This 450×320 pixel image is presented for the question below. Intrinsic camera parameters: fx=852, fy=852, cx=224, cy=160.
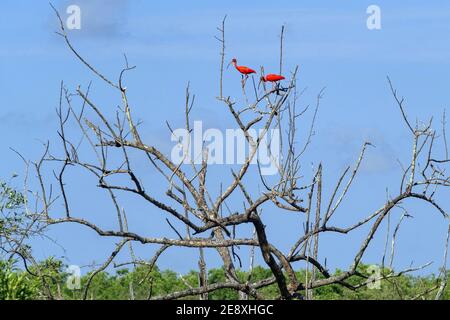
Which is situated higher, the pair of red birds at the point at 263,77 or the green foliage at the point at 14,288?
the pair of red birds at the point at 263,77

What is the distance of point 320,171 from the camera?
806cm

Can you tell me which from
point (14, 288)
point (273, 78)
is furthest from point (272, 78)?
point (14, 288)

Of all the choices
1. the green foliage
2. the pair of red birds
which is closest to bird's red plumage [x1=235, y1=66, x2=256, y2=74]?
the pair of red birds

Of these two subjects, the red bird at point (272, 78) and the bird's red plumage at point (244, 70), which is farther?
the bird's red plumage at point (244, 70)

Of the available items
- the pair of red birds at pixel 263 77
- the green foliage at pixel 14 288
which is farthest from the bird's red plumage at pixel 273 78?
the green foliage at pixel 14 288

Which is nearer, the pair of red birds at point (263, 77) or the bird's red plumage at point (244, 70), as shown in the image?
the pair of red birds at point (263, 77)

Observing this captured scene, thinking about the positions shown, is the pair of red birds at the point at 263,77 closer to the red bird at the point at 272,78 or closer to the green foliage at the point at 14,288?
the red bird at the point at 272,78

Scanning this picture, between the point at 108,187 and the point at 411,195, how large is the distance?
9.69 feet

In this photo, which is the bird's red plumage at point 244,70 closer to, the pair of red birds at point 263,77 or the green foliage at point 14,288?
the pair of red birds at point 263,77

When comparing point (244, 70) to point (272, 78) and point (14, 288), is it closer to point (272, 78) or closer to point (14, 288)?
point (272, 78)

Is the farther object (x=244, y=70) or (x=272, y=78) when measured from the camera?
(x=244, y=70)

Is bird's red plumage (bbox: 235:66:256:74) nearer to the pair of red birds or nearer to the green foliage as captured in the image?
the pair of red birds
